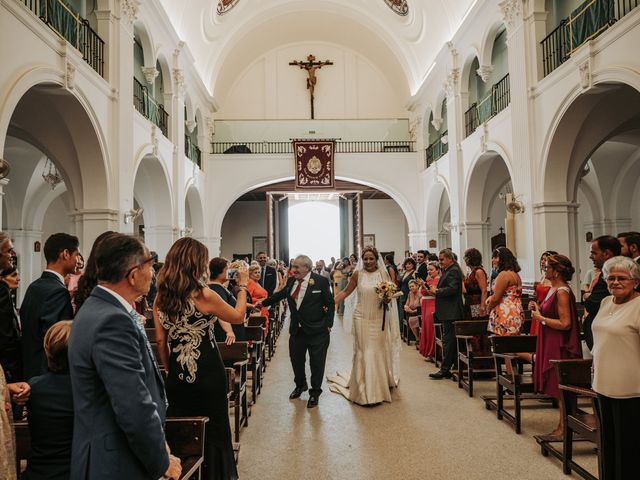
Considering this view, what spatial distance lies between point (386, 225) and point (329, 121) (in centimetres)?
604

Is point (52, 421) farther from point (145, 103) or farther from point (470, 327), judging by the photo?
point (145, 103)

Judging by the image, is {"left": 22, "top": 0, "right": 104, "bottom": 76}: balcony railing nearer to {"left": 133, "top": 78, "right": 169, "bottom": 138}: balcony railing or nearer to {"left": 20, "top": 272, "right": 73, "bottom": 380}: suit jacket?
{"left": 133, "top": 78, "right": 169, "bottom": 138}: balcony railing

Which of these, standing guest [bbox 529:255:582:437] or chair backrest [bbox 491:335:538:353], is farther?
chair backrest [bbox 491:335:538:353]

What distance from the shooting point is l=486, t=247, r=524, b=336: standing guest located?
585 centimetres

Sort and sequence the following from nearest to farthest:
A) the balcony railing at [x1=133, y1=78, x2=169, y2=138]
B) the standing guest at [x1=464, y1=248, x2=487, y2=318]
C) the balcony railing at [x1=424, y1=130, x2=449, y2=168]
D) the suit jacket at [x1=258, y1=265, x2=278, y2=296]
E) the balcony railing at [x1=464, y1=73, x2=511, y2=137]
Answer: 1. the standing guest at [x1=464, y1=248, x2=487, y2=318]
2. the suit jacket at [x1=258, y1=265, x2=278, y2=296]
3. the balcony railing at [x1=464, y1=73, x2=511, y2=137]
4. the balcony railing at [x1=133, y1=78, x2=169, y2=138]
5. the balcony railing at [x1=424, y1=130, x2=449, y2=168]

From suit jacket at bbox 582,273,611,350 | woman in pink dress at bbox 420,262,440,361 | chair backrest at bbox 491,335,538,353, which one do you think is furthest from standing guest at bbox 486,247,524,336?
woman in pink dress at bbox 420,262,440,361

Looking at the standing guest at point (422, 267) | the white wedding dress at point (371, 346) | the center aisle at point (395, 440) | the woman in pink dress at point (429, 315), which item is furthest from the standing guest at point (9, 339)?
the standing guest at point (422, 267)

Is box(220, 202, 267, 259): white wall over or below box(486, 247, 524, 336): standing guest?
over

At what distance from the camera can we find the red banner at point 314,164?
59.2 feet

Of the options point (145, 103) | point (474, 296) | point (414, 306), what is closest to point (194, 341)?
point (474, 296)

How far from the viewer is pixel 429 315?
332 inches

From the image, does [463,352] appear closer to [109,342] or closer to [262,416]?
[262,416]

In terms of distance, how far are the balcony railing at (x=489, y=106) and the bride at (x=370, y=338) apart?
6578mm

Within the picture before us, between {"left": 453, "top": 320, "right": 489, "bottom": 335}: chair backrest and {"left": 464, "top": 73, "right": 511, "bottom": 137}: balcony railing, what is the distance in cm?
621
